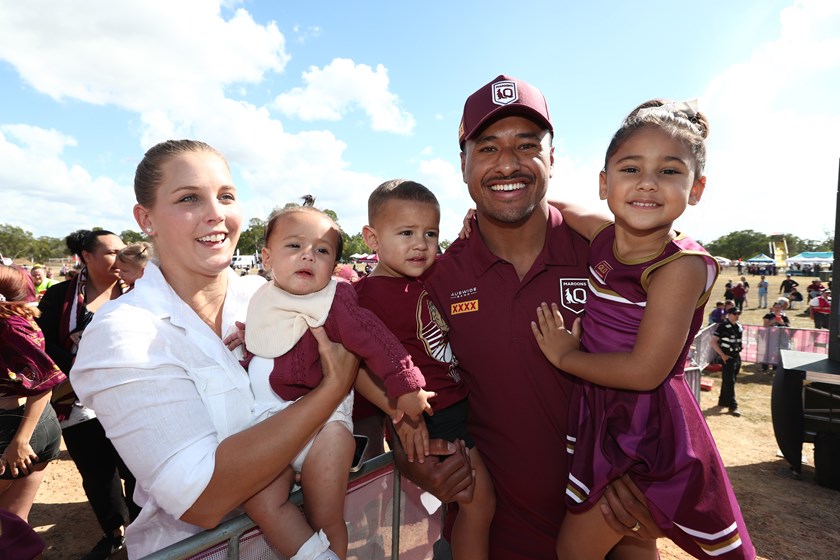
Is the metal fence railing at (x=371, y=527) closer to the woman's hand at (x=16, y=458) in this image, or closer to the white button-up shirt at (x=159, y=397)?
the white button-up shirt at (x=159, y=397)

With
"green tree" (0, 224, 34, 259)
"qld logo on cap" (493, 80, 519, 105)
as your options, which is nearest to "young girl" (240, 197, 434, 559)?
"qld logo on cap" (493, 80, 519, 105)

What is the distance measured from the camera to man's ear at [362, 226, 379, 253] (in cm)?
257

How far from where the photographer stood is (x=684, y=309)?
5.66 ft

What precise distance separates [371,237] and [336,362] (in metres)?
0.92

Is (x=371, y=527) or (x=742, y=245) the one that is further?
(x=742, y=245)

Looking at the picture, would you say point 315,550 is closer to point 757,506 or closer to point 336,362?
point 336,362

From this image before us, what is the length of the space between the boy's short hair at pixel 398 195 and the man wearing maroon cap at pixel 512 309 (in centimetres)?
→ 28

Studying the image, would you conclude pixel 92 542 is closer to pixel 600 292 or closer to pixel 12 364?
pixel 12 364

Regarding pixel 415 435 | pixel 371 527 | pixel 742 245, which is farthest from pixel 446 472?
pixel 742 245

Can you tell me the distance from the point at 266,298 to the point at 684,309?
5.92 feet

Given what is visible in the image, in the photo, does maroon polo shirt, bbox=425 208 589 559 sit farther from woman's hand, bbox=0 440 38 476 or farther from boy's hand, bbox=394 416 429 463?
woman's hand, bbox=0 440 38 476

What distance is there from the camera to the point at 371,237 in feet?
8.62

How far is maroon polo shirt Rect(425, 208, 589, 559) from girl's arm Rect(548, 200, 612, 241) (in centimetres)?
7

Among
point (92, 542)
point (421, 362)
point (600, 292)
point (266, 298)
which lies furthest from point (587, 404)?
point (92, 542)
